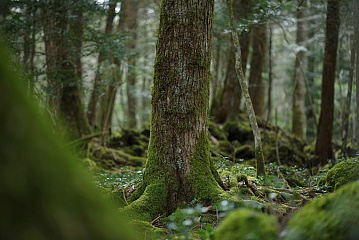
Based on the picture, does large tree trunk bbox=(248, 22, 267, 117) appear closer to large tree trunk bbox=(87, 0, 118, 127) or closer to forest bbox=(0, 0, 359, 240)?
forest bbox=(0, 0, 359, 240)

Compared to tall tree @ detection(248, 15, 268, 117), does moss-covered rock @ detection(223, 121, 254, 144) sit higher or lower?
lower

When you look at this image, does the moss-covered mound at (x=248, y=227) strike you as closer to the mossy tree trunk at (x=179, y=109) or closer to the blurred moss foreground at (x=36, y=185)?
the blurred moss foreground at (x=36, y=185)

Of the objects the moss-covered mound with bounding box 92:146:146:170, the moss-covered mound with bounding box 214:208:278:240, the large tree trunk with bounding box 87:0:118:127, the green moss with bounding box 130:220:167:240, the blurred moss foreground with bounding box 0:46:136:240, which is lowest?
the moss-covered mound with bounding box 92:146:146:170

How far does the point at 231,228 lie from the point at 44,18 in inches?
337

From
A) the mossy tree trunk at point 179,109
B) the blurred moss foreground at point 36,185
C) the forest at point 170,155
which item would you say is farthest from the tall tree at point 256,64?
the blurred moss foreground at point 36,185

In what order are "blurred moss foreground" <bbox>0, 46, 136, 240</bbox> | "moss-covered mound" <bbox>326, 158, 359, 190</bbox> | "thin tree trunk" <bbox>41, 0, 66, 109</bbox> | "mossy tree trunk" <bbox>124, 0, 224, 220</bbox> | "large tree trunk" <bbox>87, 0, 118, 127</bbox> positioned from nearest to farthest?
1. "blurred moss foreground" <bbox>0, 46, 136, 240</bbox>
2. "mossy tree trunk" <bbox>124, 0, 224, 220</bbox>
3. "moss-covered mound" <bbox>326, 158, 359, 190</bbox>
4. "thin tree trunk" <bbox>41, 0, 66, 109</bbox>
5. "large tree trunk" <bbox>87, 0, 118, 127</bbox>

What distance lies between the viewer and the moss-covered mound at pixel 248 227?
5.88 feet

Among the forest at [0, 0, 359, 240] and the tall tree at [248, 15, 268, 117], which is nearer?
the forest at [0, 0, 359, 240]

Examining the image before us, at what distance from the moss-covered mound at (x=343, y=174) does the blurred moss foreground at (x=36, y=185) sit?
4.36 metres

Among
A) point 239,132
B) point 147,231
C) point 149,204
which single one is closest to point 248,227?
point 147,231

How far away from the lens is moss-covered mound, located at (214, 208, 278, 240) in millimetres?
1791

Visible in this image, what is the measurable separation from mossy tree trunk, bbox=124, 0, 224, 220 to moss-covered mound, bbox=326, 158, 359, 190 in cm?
213

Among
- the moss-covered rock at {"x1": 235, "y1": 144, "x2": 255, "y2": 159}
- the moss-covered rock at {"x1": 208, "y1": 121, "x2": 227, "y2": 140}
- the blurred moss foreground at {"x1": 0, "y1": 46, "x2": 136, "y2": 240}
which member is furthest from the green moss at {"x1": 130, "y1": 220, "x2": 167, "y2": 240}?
the moss-covered rock at {"x1": 208, "y1": 121, "x2": 227, "y2": 140}

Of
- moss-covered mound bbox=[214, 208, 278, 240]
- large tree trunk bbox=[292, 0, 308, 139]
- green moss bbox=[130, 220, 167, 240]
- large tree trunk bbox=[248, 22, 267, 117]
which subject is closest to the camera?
moss-covered mound bbox=[214, 208, 278, 240]
